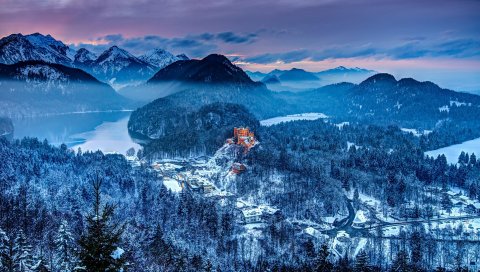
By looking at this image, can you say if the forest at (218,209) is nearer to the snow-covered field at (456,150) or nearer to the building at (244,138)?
the building at (244,138)

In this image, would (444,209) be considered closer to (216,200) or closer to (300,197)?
(300,197)

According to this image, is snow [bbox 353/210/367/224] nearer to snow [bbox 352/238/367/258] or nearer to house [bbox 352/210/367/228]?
house [bbox 352/210/367/228]

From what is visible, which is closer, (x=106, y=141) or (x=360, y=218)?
(x=360, y=218)

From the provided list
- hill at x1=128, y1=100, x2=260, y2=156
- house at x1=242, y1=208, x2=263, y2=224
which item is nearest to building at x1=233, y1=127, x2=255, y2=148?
hill at x1=128, y1=100, x2=260, y2=156

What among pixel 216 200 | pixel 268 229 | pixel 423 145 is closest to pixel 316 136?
pixel 423 145

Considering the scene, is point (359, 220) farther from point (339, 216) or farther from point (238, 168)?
point (238, 168)

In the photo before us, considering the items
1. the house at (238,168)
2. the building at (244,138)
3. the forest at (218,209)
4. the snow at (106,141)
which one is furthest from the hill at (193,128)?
the house at (238,168)

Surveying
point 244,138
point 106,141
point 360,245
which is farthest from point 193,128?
point 360,245
